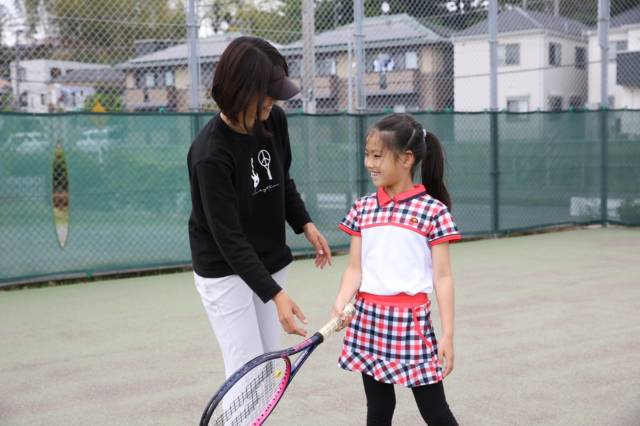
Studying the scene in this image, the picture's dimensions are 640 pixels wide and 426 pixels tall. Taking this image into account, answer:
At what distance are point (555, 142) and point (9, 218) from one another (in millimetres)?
6191

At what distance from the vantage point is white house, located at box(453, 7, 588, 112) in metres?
11.8

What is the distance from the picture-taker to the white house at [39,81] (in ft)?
24.7

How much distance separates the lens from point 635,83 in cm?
1922

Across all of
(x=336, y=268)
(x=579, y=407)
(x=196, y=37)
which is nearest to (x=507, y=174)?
(x=336, y=268)

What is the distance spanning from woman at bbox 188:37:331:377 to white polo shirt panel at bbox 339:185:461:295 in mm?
300

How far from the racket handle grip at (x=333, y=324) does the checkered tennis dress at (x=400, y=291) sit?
5 centimetres

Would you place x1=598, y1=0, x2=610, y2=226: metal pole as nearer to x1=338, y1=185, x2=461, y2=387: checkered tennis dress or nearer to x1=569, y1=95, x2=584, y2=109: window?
x1=338, y1=185, x2=461, y2=387: checkered tennis dress

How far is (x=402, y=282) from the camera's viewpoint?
8.41 ft

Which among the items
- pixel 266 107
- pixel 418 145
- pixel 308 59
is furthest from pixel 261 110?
pixel 308 59

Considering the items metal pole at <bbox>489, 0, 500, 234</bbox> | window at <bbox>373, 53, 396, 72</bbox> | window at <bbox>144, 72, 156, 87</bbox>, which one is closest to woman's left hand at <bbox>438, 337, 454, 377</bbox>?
metal pole at <bbox>489, 0, 500, 234</bbox>

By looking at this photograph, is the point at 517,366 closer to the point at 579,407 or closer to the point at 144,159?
the point at 579,407

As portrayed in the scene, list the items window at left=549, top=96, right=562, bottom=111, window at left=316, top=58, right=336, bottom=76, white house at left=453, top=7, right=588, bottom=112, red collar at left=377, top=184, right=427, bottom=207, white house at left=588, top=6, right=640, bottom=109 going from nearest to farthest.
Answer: red collar at left=377, top=184, right=427, bottom=207, white house at left=453, top=7, right=588, bottom=112, window at left=316, top=58, right=336, bottom=76, white house at left=588, top=6, right=640, bottom=109, window at left=549, top=96, right=562, bottom=111

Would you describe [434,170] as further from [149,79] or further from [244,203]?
[149,79]

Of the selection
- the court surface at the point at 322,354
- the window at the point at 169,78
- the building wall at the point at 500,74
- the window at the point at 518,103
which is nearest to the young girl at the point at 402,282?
the court surface at the point at 322,354
